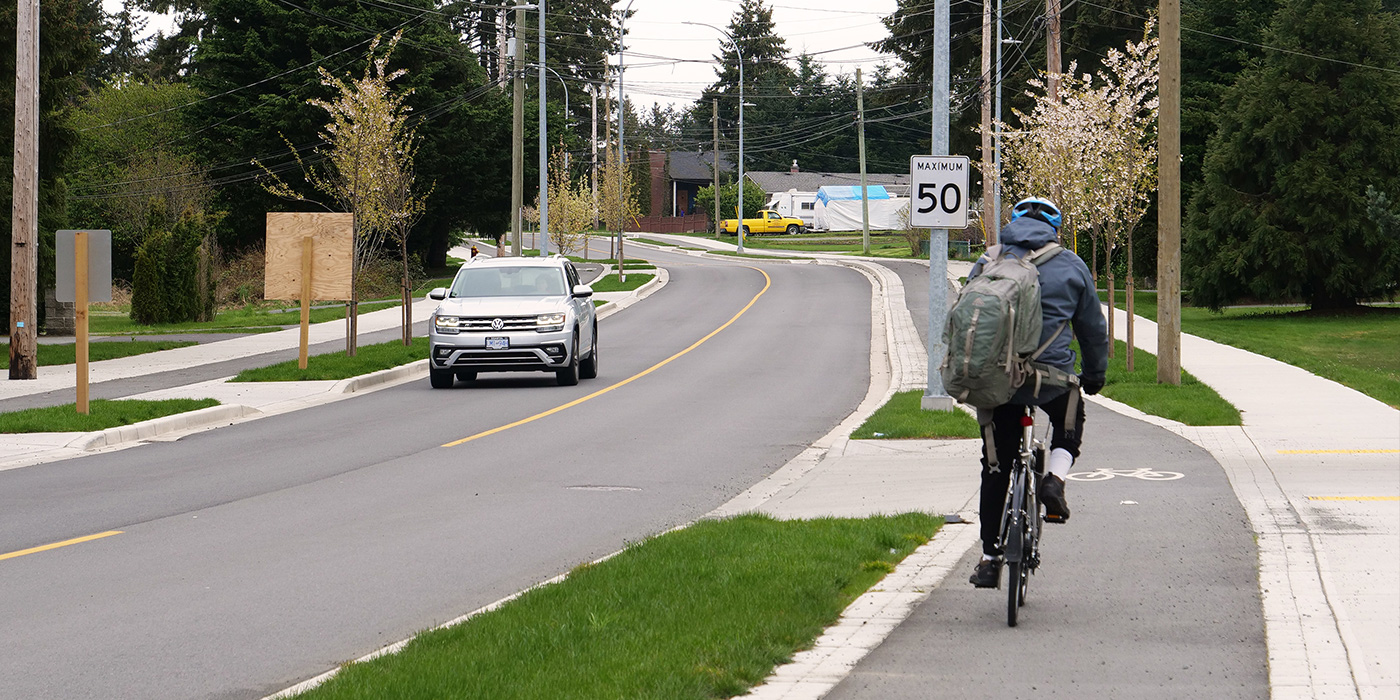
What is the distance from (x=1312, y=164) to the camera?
34.8 meters

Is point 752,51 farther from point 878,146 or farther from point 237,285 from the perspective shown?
point 237,285

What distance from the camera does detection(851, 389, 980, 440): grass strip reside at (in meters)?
14.7

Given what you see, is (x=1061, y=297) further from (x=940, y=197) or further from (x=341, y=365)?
(x=341, y=365)

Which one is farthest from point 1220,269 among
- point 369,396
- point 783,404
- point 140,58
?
point 140,58

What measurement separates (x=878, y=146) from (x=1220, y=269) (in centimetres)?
8360

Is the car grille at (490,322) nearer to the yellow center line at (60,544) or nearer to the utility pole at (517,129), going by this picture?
the yellow center line at (60,544)

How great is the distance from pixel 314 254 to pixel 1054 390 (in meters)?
18.6

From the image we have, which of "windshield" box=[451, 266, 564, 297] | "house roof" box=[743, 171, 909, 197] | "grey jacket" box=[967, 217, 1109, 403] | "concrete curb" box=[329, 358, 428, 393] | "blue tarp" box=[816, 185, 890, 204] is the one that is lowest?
"concrete curb" box=[329, 358, 428, 393]

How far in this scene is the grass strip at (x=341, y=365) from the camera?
73.1ft

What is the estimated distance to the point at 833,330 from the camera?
3375 centimetres

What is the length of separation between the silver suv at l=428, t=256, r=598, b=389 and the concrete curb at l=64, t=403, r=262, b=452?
343cm

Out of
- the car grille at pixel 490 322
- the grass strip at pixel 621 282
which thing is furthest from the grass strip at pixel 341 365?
the grass strip at pixel 621 282

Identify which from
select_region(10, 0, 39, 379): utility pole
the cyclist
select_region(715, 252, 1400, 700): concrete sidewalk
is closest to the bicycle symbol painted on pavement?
Result: select_region(715, 252, 1400, 700): concrete sidewalk

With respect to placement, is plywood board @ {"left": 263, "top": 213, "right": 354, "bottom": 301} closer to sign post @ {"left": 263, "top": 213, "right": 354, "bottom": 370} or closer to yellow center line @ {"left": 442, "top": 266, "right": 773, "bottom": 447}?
sign post @ {"left": 263, "top": 213, "right": 354, "bottom": 370}
